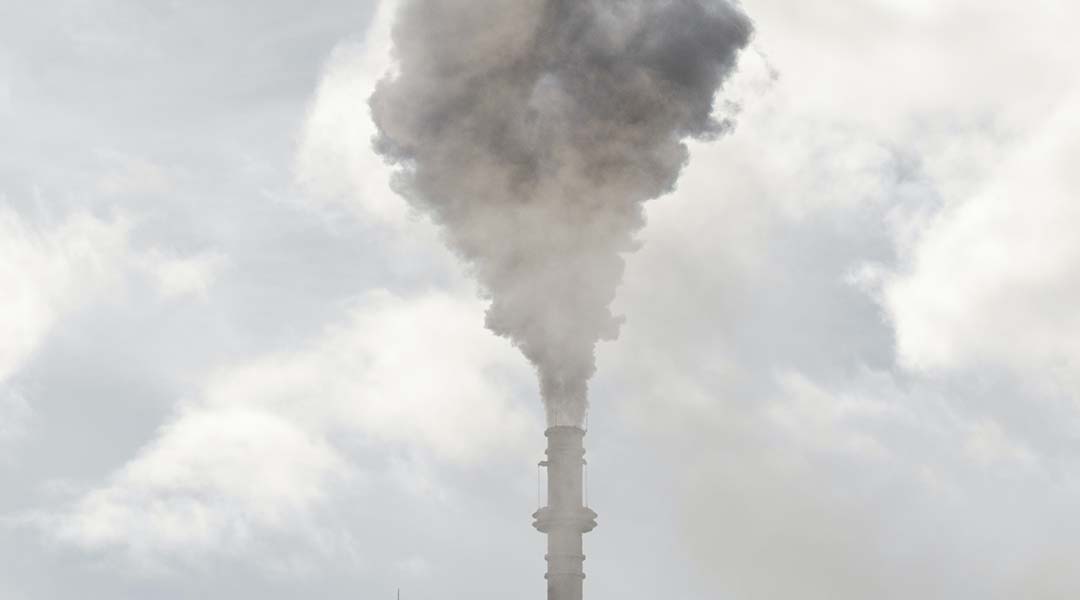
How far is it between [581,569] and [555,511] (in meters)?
2.36

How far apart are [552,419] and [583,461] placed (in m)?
2.19

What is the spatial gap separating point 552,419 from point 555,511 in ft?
12.2

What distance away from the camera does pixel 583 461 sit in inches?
3460

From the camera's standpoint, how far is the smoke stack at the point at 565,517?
86938mm

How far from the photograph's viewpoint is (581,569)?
87.6 meters

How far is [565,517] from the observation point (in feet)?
285

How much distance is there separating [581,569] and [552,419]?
5.65m

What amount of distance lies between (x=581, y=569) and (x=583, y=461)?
390cm

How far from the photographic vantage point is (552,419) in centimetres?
8906

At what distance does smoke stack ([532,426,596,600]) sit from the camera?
285ft

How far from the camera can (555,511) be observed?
87.2m
